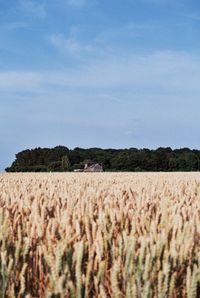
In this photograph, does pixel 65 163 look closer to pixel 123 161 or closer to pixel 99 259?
pixel 123 161

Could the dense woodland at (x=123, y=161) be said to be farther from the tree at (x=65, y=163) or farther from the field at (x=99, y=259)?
the field at (x=99, y=259)

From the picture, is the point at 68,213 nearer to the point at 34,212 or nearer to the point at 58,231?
the point at 34,212

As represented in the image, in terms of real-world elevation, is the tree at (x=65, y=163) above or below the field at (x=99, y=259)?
above

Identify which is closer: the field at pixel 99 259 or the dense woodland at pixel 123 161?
the field at pixel 99 259

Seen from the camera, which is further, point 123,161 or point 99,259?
point 123,161

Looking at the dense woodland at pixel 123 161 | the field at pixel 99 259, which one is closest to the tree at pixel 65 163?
the dense woodland at pixel 123 161

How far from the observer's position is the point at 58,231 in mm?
2949

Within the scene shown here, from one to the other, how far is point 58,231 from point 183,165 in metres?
50.7

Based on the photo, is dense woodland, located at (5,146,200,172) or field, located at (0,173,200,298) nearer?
field, located at (0,173,200,298)

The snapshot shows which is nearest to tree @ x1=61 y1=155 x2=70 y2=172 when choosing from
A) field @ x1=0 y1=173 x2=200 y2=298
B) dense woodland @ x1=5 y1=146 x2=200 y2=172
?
dense woodland @ x1=5 y1=146 x2=200 y2=172

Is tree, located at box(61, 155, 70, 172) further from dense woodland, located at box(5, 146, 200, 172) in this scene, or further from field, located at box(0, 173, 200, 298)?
field, located at box(0, 173, 200, 298)

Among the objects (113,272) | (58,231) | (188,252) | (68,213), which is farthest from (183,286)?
(68,213)

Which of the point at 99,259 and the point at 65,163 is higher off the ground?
the point at 65,163

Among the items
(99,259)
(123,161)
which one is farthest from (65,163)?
(99,259)
